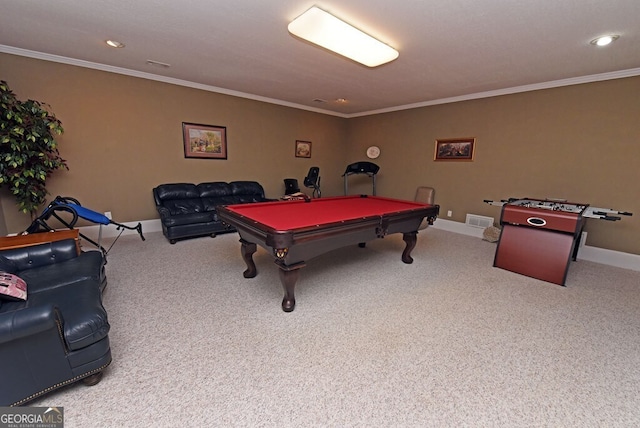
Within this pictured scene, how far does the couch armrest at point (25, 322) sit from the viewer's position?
1.21 metres

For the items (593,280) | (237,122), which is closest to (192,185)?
(237,122)

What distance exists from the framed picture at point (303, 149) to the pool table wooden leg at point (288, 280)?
4531mm

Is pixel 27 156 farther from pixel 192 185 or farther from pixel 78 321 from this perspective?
pixel 78 321

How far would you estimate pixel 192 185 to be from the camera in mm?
4824

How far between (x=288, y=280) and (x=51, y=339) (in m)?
1.47

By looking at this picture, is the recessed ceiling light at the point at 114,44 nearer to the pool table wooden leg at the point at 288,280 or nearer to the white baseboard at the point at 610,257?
the pool table wooden leg at the point at 288,280

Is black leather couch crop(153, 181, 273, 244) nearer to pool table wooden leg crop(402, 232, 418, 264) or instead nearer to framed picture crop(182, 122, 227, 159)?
framed picture crop(182, 122, 227, 159)

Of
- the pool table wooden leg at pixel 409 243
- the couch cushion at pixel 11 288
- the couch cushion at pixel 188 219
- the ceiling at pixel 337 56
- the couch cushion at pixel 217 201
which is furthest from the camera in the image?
the couch cushion at pixel 217 201

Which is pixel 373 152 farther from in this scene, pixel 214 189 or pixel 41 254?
pixel 41 254

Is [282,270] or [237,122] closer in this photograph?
[282,270]

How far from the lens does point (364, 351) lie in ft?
6.20

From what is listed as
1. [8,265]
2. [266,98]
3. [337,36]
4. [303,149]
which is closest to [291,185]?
[303,149]

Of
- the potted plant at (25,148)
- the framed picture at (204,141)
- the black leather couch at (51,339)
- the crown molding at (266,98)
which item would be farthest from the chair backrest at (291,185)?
the black leather couch at (51,339)

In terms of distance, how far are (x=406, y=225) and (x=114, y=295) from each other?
10.4ft
